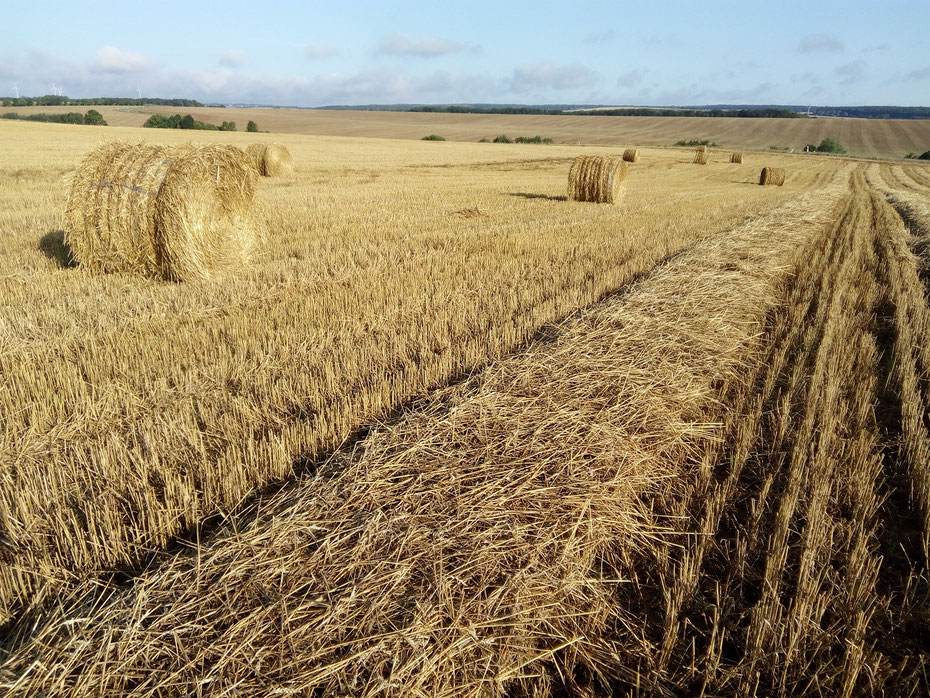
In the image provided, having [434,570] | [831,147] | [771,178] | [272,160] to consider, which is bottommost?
[434,570]

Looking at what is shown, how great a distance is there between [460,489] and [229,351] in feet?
8.56

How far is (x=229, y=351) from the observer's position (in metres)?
4.55

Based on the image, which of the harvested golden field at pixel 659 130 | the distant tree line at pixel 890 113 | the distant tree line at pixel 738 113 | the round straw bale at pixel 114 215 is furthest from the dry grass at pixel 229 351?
the distant tree line at pixel 890 113

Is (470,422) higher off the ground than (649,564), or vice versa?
(470,422)

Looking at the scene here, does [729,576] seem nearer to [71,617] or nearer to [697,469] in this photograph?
[697,469]

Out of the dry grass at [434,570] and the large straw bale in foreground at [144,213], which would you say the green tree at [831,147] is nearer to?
the large straw bale in foreground at [144,213]

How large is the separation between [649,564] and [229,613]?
5.83 feet

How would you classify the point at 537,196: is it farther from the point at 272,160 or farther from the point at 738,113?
the point at 738,113

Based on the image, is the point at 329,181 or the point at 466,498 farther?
the point at 329,181

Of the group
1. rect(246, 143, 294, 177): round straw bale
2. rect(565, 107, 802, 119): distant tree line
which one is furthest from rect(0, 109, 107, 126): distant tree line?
rect(565, 107, 802, 119): distant tree line

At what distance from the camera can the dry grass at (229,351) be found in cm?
269

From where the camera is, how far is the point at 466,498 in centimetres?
273

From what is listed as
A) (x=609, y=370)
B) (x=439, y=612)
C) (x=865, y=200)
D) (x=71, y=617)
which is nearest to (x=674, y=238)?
(x=609, y=370)

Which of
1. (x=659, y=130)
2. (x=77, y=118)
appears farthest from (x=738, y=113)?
(x=77, y=118)
